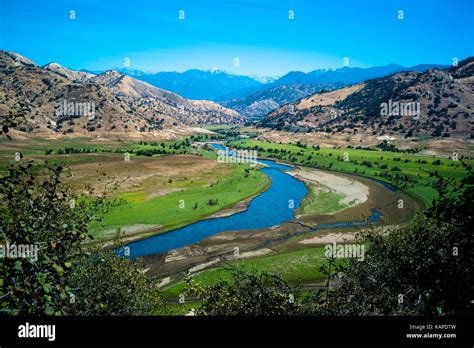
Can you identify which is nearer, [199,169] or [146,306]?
[146,306]

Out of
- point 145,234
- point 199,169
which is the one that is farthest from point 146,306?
point 199,169

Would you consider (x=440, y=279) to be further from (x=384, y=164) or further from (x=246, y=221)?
(x=384, y=164)

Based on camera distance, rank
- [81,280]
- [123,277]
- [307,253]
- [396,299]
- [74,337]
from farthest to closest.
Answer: [307,253] < [123,277] < [81,280] < [396,299] < [74,337]

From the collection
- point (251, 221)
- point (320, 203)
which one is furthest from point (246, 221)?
point (320, 203)

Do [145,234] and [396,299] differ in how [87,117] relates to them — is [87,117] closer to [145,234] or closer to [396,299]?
[145,234]

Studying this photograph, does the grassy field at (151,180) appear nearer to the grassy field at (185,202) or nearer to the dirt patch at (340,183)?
the grassy field at (185,202)

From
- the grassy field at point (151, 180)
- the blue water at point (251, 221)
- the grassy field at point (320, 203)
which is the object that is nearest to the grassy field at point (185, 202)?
the grassy field at point (151, 180)
